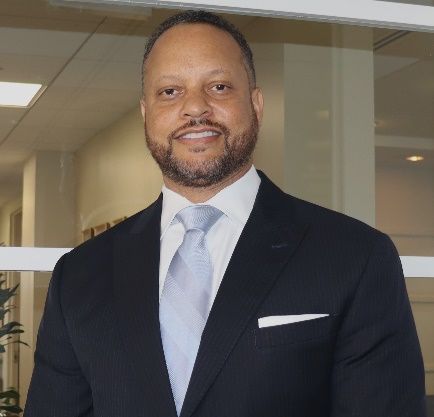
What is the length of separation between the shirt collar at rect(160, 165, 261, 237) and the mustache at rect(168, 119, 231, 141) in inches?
4.0

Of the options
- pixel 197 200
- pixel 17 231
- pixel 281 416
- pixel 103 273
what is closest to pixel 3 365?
pixel 17 231

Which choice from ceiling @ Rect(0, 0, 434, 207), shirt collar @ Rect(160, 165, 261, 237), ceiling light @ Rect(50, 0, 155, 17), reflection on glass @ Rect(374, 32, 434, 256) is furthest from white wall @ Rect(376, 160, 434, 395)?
shirt collar @ Rect(160, 165, 261, 237)

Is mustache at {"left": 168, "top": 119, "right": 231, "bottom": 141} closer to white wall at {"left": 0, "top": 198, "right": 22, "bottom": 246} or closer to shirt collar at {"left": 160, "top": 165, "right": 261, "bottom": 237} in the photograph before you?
shirt collar at {"left": 160, "top": 165, "right": 261, "bottom": 237}

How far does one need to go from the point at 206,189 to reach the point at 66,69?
0.74 meters

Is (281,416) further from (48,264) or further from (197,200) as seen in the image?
(48,264)

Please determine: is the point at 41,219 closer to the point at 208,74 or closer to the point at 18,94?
the point at 18,94

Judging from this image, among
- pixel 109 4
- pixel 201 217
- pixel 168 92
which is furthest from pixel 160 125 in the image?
pixel 109 4

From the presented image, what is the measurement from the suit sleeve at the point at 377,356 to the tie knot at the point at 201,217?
0.28 metres

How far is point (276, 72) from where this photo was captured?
92.5 inches

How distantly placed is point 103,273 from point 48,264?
0.51m

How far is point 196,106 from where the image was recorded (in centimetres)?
151

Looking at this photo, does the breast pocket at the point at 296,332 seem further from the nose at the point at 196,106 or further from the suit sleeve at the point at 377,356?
the nose at the point at 196,106

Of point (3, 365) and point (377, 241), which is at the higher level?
point (377, 241)

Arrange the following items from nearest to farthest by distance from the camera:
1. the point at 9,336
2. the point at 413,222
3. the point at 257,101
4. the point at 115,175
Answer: the point at 257,101 → the point at 9,336 → the point at 115,175 → the point at 413,222
